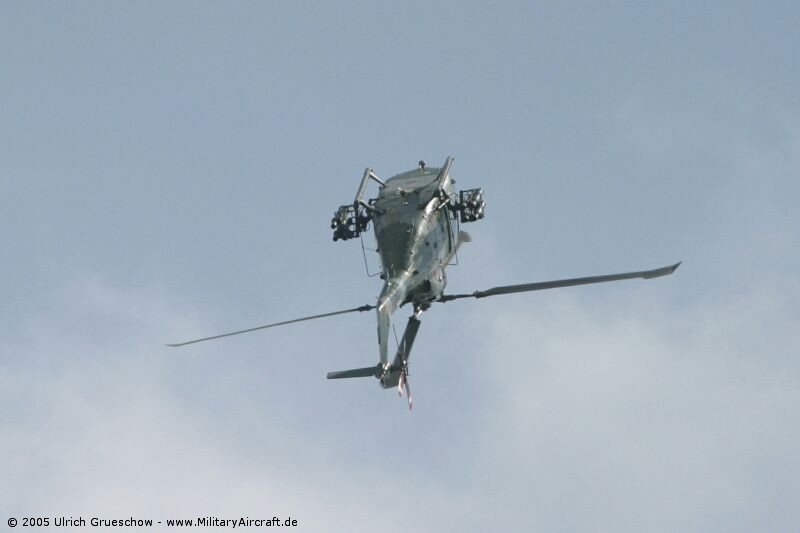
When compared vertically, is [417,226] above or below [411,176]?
below

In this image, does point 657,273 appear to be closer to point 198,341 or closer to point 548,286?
point 548,286

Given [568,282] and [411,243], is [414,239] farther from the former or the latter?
[568,282]

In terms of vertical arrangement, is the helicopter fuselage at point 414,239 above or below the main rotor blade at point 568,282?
above

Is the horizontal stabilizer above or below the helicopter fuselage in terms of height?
below

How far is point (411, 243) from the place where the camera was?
223 feet

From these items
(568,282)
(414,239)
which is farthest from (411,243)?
(568,282)

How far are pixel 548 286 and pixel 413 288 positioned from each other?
697cm

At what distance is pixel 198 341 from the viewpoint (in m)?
68.2

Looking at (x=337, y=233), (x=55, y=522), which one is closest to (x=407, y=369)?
(x=337, y=233)

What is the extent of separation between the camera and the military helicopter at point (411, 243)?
2514 inches

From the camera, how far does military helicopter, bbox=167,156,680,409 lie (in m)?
63.8

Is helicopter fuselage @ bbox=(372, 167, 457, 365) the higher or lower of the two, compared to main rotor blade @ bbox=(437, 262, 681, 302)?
higher

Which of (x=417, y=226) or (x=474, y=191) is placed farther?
(x=474, y=191)

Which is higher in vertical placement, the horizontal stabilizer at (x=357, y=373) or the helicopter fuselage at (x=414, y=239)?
the helicopter fuselage at (x=414, y=239)
